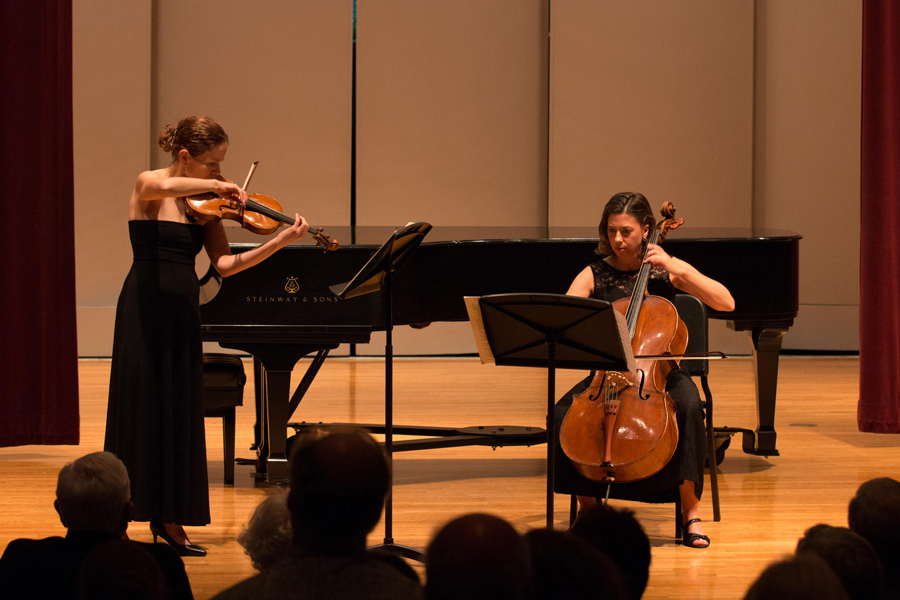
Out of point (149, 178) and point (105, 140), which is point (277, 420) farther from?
point (105, 140)

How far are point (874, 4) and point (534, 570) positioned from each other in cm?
441

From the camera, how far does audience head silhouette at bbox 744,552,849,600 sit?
1.05 metres

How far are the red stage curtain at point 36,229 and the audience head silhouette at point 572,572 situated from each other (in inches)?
143

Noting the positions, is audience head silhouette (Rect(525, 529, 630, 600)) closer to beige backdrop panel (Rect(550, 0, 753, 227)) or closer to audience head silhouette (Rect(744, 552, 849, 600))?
audience head silhouette (Rect(744, 552, 849, 600))

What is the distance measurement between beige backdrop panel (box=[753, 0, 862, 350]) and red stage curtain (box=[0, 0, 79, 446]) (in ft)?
19.0

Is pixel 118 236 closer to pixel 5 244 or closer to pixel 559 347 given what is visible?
pixel 5 244

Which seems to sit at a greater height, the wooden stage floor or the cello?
the cello

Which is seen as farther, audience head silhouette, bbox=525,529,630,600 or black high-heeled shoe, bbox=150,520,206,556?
black high-heeled shoe, bbox=150,520,206,556

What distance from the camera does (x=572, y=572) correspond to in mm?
1207

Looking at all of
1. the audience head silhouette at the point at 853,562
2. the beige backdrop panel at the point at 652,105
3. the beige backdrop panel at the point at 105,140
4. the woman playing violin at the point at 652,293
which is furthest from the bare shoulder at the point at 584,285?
the beige backdrop panel at the point at 105,140

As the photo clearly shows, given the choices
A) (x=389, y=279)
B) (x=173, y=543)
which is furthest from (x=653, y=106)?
(x=173, y=543)

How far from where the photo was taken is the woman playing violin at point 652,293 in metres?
3.18

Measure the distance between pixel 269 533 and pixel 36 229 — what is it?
10.4 ft

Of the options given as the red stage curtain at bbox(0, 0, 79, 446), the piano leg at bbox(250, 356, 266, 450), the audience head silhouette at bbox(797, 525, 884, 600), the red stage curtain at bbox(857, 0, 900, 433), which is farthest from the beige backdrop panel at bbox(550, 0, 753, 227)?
the audience head silhouette at bbox(797, 525, 884, 600)
